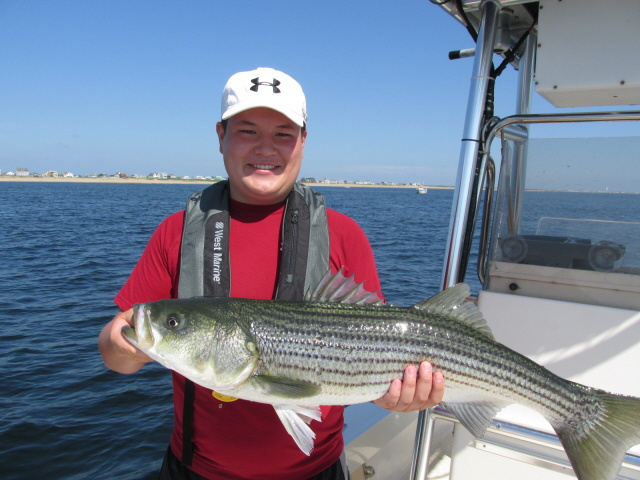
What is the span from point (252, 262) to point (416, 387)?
1.29 metres

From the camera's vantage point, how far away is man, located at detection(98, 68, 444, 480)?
9.67 ft

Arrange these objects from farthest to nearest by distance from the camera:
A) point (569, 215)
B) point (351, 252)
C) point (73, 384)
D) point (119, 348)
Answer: point (73, 384) → point (569, 215) → point (351, 252) → point (119, 348)

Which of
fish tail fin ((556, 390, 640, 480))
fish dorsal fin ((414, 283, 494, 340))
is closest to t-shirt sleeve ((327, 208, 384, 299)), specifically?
fish dorsal fin ((414, 283, 494, 340))

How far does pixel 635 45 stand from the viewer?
152 inches

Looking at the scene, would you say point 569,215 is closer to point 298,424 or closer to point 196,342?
point 298,424

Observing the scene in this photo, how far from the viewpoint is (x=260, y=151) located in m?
3.06

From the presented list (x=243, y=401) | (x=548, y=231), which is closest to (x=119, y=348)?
(x=243, y=401)

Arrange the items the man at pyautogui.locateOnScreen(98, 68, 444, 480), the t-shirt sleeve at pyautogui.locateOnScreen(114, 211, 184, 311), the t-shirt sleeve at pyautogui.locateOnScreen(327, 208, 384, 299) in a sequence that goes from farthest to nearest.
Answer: the t-shirt sleeve at pyautogui.locateOnScreen(327, 208, 384, 299) → the t-shirt sleeve at pyautogui.locateOnScreen(114, 211, 184, 311) → the man at pyautogui.locateOnScreen(98, 68, 444, 480)

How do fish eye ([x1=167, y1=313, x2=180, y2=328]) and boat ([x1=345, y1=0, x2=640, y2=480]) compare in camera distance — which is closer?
fish eye ([x1=167, y1=313, x2=180, y2=328])

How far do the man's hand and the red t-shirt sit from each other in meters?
0.53

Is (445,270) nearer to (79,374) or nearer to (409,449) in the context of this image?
(409,449)

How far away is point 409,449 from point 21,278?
18525mm

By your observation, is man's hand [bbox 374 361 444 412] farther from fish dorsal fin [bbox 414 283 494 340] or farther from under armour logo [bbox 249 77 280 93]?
under armour logo [bbox 249 77 280 93]

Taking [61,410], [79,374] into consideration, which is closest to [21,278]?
[79,374]
